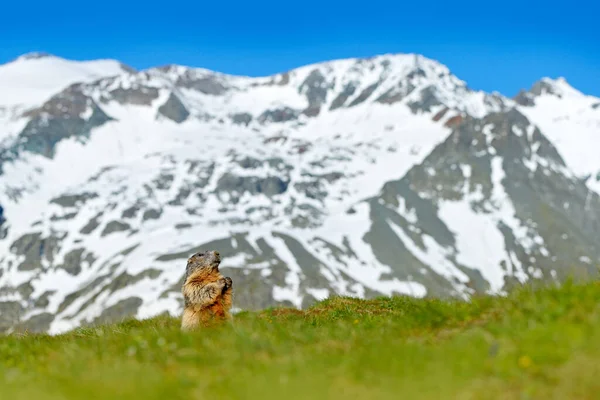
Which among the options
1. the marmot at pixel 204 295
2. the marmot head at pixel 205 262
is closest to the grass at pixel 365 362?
the marmot at pixel 204 295

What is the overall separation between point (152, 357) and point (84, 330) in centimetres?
920

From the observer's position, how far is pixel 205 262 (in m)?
17.4

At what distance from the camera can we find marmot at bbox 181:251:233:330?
16422mm

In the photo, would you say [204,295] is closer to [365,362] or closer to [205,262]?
[205,262]

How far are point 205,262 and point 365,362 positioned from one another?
9.16 m

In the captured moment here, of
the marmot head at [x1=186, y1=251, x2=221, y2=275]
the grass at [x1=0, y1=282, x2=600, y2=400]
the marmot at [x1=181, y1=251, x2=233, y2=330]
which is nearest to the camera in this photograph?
the grass at [x1=0, y1=282, x2=600, y2=400]

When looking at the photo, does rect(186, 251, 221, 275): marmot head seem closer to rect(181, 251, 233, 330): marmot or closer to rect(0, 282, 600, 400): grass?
rect(181, 251, 233, 330): marmot

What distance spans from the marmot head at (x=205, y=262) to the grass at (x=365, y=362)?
4.86 m

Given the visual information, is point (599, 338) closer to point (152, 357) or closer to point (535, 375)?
point (535, 375)

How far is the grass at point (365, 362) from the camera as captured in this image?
25.1ft

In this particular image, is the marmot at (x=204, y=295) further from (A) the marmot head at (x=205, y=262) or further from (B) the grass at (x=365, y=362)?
(B) the grass at (x=365, y=362)

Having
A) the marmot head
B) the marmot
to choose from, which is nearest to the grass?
the marmot

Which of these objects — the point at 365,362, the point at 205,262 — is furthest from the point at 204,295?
the point at 365,362

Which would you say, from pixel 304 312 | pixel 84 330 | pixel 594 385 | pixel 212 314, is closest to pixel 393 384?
pixel 594 385
